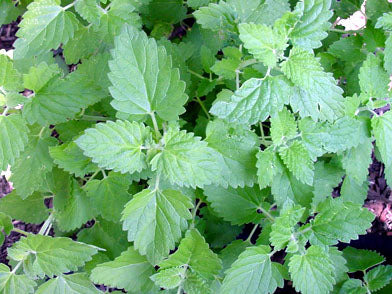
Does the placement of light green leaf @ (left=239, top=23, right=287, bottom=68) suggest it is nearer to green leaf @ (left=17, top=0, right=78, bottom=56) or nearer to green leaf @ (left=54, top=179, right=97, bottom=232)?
green leaf @ (left=17, top=0, right=78, bottom=56)

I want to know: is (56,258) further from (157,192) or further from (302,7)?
(302,7)

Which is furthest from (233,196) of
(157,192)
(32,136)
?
(32,136)

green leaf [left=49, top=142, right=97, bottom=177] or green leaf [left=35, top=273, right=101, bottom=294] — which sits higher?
green leaf [left=49, top=142, right=97, bottom=177]

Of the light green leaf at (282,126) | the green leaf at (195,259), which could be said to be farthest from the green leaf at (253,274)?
the light green leaf at (282,126)

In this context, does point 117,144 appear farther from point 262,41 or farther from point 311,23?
point 311,23

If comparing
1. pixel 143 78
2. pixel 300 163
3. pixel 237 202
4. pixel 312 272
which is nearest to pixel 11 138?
pixel 143 78

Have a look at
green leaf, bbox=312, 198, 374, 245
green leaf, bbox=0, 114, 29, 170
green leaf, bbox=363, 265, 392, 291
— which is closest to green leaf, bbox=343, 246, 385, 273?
green leaf, bbox=363, 265, 392, 291
